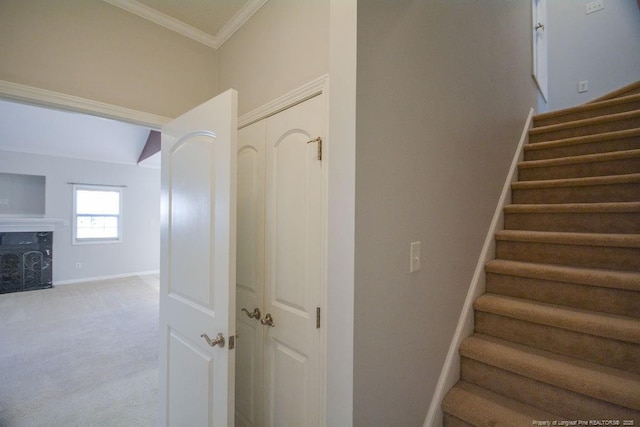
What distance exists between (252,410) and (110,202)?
646 centimetres

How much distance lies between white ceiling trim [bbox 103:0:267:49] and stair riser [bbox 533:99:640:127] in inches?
110

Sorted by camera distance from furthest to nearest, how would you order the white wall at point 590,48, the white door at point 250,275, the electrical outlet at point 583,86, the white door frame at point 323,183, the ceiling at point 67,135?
the ceiling at point 67,135 < the electrical outlet at point 583,86 < the white wall at point 590,48 < the white door at point 250,275 < the white door frame at point 323,183

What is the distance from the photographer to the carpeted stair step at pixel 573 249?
4.55ft

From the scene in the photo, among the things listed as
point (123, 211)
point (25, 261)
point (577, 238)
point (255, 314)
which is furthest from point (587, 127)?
point (25, 261)

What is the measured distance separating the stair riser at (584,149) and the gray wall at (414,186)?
40.3 inches

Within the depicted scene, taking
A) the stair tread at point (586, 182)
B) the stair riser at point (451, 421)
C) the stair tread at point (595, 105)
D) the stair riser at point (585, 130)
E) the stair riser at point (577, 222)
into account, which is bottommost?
the stair riser at point (451, 421)

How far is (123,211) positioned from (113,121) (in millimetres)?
2276

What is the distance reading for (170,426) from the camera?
153cm

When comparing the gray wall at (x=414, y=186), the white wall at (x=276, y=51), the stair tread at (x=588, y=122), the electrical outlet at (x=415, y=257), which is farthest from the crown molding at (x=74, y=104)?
the stair tread at (x=588, y=122)

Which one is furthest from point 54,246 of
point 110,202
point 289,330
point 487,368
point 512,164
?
point 512,164

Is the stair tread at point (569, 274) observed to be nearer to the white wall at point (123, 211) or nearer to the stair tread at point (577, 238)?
the stair tread at point (577, 238)

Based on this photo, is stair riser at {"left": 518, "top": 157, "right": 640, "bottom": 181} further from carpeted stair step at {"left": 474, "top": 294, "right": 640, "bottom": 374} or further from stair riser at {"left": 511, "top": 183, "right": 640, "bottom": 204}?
carpeted stair step at {"left": 474, "top": 294, "right": 640, "bottom": 374}

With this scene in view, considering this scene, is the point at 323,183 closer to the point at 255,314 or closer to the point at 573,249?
the point at 255,314

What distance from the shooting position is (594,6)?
3.34m
